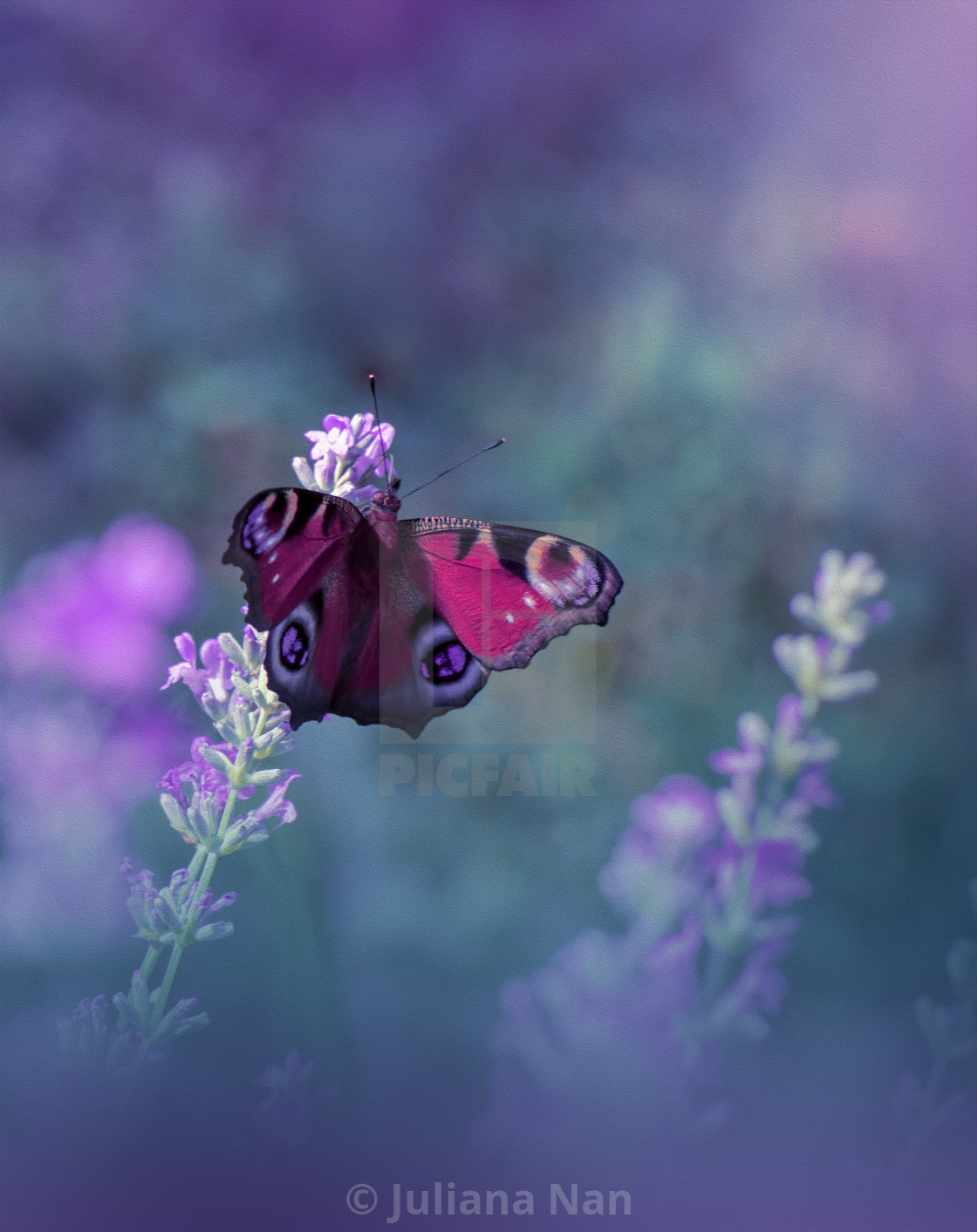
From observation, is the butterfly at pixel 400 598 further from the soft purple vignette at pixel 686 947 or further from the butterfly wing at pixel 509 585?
the soft purple vignette at pixel 686 947

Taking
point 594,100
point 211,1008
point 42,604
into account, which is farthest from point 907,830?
point 42,604

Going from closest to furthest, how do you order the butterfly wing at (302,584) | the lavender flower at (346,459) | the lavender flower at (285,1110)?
the butterfly wing at (302,584), the lavender flower at (346,459), the lavender flower at (285,1110)

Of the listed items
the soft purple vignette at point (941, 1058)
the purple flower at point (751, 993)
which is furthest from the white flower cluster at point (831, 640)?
the soft purple vignette at point (941, 1058)

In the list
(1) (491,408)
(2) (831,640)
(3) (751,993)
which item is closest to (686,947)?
(3) (751,993)

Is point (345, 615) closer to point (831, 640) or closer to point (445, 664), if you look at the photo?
point (445, 664)

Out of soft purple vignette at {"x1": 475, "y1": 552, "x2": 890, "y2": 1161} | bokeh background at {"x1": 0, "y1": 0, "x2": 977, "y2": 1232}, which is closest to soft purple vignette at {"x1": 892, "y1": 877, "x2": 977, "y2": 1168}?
bokeh background at {"x1": 0, "y1": 0, "x2": 977, "y2": 1232}
